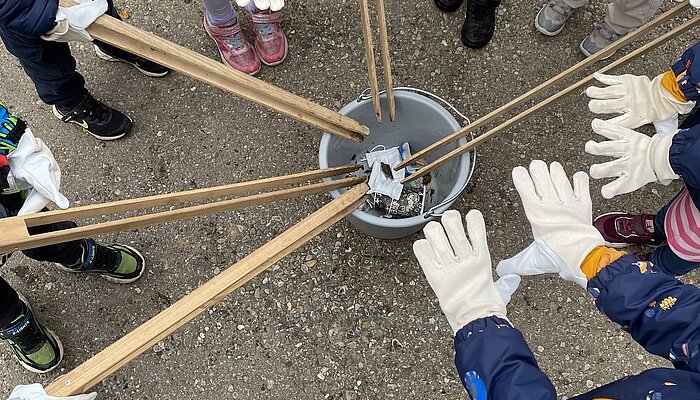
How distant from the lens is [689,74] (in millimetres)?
1391

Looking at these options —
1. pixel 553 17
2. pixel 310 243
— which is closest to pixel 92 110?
pixel 310 243

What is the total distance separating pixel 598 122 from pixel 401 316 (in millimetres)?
844

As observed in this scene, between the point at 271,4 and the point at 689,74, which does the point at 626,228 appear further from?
the point at 271,4

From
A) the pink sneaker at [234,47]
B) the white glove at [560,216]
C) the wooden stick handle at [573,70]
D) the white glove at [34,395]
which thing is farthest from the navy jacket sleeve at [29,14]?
the white glove at [560,216]

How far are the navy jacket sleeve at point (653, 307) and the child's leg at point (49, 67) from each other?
1.54m

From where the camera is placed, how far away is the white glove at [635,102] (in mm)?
1492

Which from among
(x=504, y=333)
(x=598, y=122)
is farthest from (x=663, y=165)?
(x=504, y=333)

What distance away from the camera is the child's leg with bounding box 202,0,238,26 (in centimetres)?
192

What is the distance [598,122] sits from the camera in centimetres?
143

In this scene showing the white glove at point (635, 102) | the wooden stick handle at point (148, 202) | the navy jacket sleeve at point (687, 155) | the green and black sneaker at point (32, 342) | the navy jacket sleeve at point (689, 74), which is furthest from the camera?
the green and black sneaker at point (32, 342)

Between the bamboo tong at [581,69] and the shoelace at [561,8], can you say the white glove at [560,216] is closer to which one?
the bamboo tong at [581,69]

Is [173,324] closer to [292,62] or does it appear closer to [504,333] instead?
[504,333]

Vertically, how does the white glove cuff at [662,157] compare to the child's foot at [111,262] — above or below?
above

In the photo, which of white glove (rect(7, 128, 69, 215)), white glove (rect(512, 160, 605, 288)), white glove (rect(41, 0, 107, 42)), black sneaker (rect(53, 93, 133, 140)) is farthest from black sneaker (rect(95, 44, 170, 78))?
white glove (rect(512, 160, 605, 288))
